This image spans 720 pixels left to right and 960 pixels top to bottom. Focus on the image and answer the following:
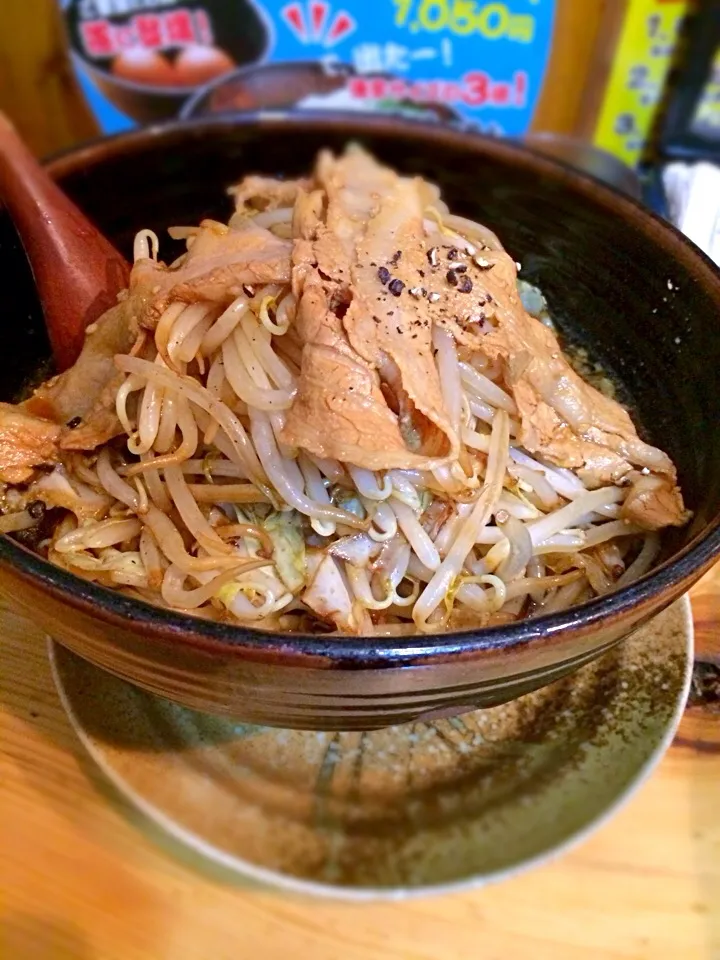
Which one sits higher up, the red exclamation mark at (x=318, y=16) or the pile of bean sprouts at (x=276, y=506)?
the red exclamation mark at (x=318, y=16)

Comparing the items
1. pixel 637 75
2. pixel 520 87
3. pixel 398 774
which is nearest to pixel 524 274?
pixel 398 774

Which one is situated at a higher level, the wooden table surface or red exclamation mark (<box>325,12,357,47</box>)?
red exclamation mark (<box>325,12,357,47</box>)

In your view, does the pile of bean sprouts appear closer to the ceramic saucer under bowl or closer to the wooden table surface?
the ceramic saucer under bowl

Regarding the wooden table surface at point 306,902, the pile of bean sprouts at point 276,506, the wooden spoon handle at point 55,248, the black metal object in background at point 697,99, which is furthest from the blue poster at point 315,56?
the wooden table surface at point 306,902

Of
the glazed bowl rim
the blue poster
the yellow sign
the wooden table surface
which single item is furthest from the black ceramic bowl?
the yellow sign

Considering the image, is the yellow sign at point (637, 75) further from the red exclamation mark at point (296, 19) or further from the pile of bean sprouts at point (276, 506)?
the pile of bean sprouts at point (276, 506)

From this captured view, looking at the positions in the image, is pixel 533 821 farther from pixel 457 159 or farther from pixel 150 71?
pixel 150 71

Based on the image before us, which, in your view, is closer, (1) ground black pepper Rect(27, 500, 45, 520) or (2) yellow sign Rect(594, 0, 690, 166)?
(1) ground black pepper Rect(27, 500, 45, 520)

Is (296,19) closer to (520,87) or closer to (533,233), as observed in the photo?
(520,87)
